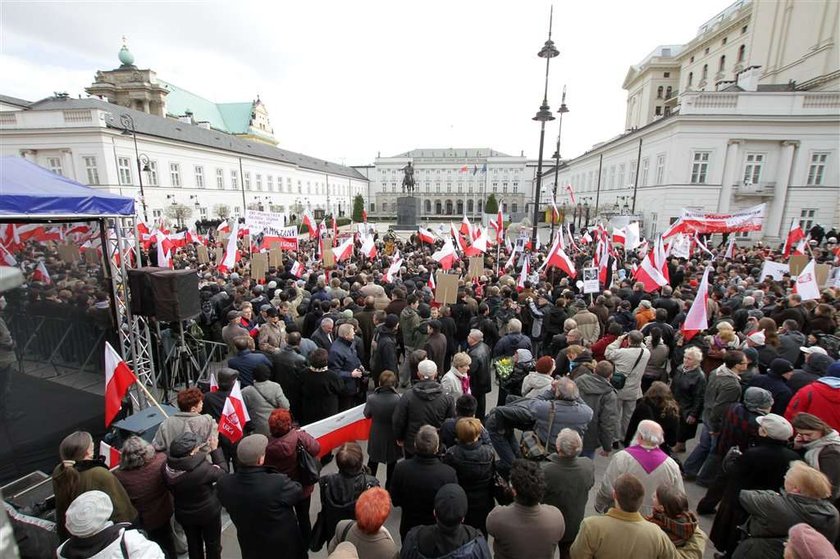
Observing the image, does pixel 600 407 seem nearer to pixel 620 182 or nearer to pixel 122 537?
pixel 122 537

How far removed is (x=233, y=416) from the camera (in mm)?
4031

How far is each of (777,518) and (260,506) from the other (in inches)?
134

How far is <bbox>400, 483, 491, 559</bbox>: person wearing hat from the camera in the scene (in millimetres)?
2275

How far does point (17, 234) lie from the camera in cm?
937

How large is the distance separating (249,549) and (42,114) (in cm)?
4212

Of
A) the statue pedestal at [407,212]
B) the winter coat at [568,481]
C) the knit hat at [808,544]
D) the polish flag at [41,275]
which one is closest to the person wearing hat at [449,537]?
Answer: the winter coat at [568,481]

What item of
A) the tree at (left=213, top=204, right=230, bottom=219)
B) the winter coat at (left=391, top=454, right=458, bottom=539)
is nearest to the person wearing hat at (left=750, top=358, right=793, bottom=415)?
the winter coat at (left=391, top=454, right=458, bottom=539)

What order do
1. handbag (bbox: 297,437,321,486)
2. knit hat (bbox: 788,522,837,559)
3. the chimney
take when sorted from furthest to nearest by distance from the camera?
1. the chimney
2. handbag (bbox: 297,437,321,486)
3. knit hat (bbox: 788,522,837,559)

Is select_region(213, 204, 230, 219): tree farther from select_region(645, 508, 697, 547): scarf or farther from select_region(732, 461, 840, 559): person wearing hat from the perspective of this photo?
select_region(732, 461, 840, 559): person wearing hat

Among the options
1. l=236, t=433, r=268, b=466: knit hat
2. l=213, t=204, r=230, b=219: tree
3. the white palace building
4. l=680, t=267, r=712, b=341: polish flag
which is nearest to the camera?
l=236, t=433, r=268, b=466: knit hat

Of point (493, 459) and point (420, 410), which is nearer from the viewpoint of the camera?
point (493, 459)

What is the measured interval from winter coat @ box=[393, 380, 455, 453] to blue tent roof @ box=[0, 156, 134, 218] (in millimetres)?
4134

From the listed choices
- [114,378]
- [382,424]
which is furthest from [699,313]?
[114,378]

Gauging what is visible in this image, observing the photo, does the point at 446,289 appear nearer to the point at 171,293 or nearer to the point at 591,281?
the point at 591,281
